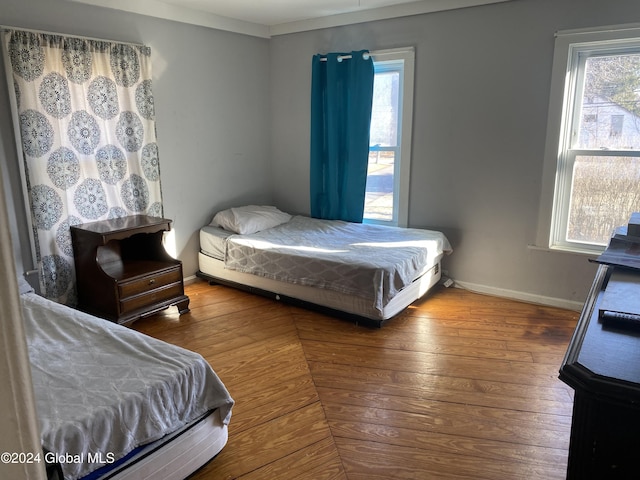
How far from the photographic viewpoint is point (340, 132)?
4320 millimetres

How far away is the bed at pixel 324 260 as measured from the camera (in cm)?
321

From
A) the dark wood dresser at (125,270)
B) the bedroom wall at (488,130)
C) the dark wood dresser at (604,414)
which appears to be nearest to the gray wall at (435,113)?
the bedroom wall at (488,130)

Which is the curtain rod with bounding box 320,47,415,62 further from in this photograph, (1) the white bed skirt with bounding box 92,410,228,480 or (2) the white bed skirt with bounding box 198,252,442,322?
(1) the white bed skirt with bounding box 92,410,228,480

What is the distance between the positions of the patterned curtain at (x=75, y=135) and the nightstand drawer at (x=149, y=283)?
1.68ft

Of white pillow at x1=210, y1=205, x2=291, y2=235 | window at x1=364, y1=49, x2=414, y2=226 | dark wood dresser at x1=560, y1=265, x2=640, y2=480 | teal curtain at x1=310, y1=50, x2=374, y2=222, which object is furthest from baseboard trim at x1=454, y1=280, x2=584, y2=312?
dark wood dresser at x1=560, y1=265, x2=640, y2=480

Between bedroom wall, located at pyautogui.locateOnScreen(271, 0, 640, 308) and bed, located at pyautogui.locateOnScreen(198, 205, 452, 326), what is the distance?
0.34 m

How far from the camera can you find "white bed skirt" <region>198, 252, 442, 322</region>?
3.23 m

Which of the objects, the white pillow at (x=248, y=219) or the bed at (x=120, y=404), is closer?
the bed at (x=120, y=404)

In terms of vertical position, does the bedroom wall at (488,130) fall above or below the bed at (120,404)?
above

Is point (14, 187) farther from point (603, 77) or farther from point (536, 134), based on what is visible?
point (603, 77)

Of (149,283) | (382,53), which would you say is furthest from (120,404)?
(382,53)

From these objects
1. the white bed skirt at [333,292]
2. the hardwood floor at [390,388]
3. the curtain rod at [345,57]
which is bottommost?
the hardwood floor at [390,388]

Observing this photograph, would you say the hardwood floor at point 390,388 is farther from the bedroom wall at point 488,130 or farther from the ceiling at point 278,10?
the ceiling at point 278,10

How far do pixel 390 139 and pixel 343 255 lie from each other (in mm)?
1415
